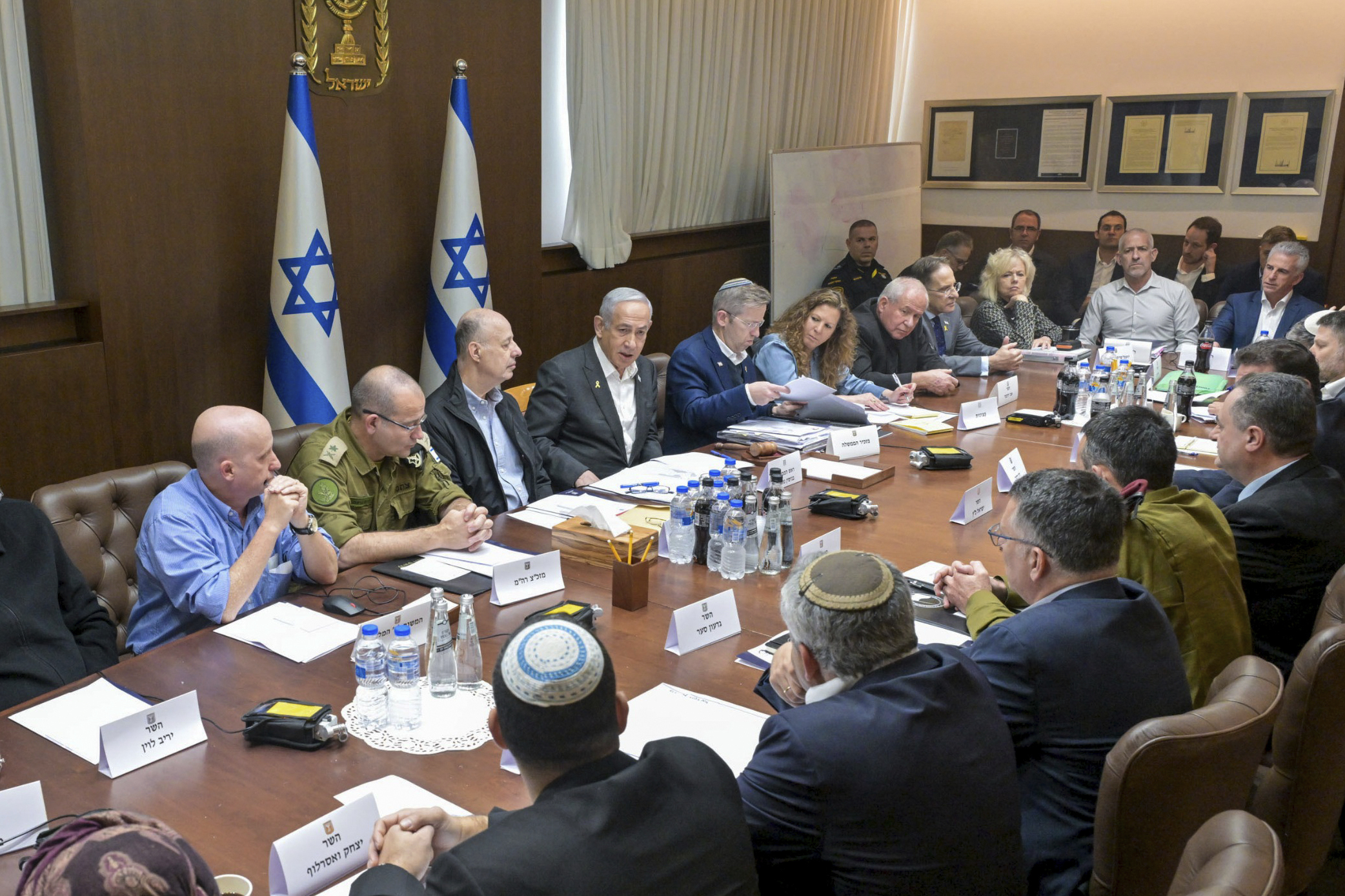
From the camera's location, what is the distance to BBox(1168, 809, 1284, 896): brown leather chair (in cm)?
127

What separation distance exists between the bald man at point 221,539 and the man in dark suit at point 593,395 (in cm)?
143

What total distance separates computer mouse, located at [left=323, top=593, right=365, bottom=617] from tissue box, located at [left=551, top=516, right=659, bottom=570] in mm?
552

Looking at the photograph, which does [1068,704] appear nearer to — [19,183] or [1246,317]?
[19,183]

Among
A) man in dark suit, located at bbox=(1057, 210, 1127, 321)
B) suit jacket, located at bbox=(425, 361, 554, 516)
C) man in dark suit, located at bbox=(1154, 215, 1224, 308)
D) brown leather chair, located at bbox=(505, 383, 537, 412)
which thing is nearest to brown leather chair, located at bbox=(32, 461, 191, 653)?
suit jacket, located at bbox=(425, 361, 554, 516)

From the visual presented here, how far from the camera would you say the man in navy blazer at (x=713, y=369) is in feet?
14.4

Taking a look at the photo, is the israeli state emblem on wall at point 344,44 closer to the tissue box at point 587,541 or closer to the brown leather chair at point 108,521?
the brown leather chair at point 108,521

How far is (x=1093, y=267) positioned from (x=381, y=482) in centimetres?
650

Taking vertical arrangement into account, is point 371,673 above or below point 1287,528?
below

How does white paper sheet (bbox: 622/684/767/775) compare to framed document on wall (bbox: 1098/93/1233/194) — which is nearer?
white paper sheet (bbox: 622/684/767/775)

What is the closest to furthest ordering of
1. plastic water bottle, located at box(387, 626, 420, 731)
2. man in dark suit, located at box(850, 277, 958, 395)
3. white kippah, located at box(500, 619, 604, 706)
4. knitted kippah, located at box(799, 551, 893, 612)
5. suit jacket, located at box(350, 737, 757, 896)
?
suit jacket, located at box(350, 737, 757, 896), white kippah, located at box(500, 619, 604, 706), knitted kippah, located at box(799, 551, 893, 612), plastic water bottle, located at box(387, 626, 420, 731), man in dark suit, located at box(850, 277, 958, 395)

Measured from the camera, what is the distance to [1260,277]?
279 inches

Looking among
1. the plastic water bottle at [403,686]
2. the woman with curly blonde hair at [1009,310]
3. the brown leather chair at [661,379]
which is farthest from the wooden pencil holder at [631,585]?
the woman with curly blonde hair at [1009,310]

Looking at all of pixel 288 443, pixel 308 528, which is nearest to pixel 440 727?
pixel 308 528

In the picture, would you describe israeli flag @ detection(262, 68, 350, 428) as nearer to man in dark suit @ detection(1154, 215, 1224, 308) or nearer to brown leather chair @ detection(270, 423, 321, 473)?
brown leather chair @ detection(270, 423, 321, 473)
